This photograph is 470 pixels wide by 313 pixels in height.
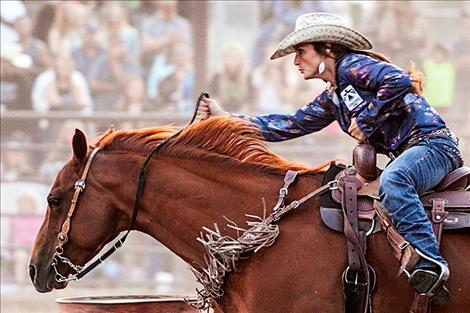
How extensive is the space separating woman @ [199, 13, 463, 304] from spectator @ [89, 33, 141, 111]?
6083mm

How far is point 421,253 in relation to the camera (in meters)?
4.32

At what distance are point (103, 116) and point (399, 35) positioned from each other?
10.6ft

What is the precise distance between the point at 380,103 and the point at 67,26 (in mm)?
6938

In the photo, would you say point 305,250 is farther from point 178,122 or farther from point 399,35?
point 399,35

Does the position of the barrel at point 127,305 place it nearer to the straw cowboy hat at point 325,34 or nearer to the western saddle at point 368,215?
the western saddle at point 368,215

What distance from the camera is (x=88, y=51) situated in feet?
35.4

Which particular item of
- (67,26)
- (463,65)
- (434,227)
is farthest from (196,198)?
(463,65)

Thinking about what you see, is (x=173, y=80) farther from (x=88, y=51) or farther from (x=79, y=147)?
(x=79, y=147)

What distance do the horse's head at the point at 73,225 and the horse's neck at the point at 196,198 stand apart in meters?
0.19

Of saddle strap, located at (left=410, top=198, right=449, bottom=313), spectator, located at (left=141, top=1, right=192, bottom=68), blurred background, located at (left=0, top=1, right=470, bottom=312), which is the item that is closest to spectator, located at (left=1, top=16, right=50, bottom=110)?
blurred background, located at (left=0, top=1, right=470, bottom=312)

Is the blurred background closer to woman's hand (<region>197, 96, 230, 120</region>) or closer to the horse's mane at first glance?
woman's hand (<region>197, 96, 230, 120</region>)

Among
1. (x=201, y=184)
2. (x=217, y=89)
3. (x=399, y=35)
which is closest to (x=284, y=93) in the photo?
(x=217, y=89)

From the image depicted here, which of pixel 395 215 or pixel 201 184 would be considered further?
pixel 201 184

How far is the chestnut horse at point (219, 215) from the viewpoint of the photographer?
177 inches
